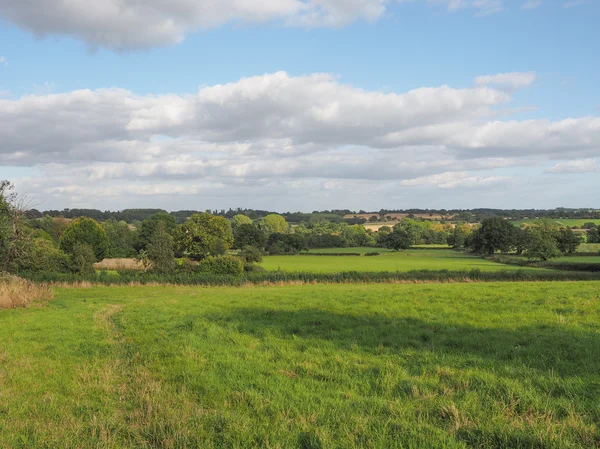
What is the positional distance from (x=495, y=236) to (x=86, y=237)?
279 ft

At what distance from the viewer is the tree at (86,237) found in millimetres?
84750

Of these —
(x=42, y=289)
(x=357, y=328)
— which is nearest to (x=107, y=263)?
(x=42, y=289)

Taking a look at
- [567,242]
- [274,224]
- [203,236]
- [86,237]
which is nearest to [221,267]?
[203,236]

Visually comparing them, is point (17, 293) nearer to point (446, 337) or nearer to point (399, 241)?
point (446, 337)

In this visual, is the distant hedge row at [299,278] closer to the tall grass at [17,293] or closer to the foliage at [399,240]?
the tall grass at [17,293]

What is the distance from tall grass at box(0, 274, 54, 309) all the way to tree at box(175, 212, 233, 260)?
185 feet

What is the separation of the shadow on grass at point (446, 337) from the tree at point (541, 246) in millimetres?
66185

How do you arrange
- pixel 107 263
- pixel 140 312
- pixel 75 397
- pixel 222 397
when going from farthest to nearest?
pixel 107 263 → pixel 140 312 → pixel 75 397 → pixel 222 397

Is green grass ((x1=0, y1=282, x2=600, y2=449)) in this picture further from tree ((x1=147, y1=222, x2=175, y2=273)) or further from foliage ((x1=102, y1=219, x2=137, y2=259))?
foliage ((x1=102, y1=219, x2=137, y2=259))

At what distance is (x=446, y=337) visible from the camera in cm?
1197

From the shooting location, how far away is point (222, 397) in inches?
305

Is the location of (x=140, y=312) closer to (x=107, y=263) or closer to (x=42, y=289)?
(x=42, y=289)

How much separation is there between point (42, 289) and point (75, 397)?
22121mm

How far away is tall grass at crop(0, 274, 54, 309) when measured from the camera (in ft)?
71.6
